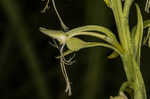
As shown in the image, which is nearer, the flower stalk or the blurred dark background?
the flower stalk

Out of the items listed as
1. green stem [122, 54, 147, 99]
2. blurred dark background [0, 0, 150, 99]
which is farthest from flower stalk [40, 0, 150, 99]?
blurred dark background [0, 0, 150, 99]

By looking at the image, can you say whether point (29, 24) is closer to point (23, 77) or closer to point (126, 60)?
point (23, 77)

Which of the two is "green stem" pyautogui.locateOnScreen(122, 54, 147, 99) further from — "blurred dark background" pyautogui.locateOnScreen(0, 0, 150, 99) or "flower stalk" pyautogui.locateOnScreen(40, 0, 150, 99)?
"blurred dark background" pyautogui.locateOnScreen(0, 0, 150, 99)

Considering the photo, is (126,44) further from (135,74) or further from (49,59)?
(49,59)

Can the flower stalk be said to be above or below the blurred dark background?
above

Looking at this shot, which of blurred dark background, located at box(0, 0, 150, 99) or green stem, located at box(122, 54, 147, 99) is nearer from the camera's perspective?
green stem, located at box(122, 54, 147, 99)

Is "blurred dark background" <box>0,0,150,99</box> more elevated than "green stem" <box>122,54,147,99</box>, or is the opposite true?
"green stem" <box>122,54,147,99</box>

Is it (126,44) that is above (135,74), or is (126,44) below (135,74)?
above

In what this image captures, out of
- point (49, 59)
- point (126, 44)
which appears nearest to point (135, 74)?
point (126, 44)
